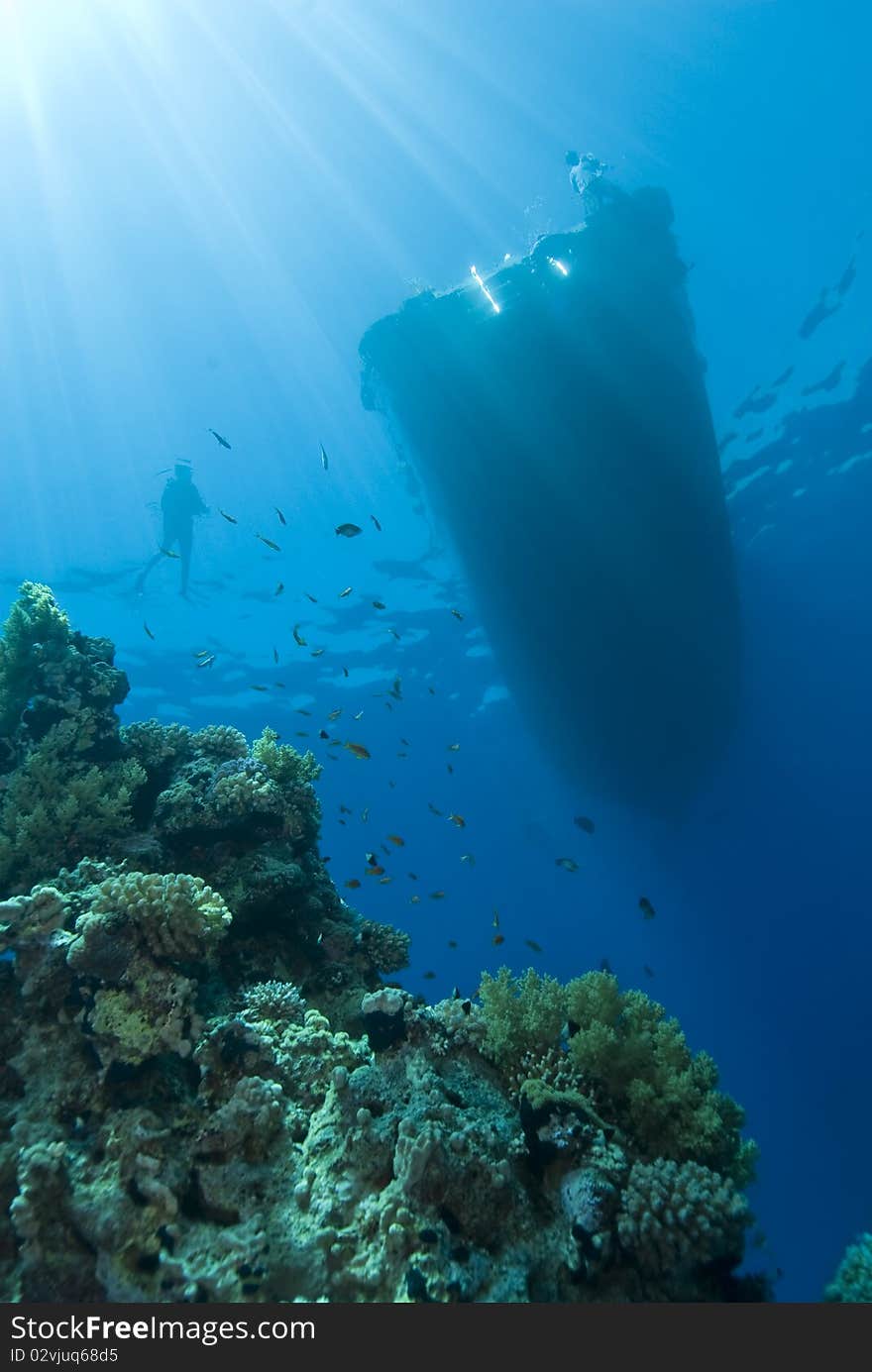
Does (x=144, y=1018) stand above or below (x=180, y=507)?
below

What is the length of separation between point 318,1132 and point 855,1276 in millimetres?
5458

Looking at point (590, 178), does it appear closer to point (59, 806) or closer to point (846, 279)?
point (846, 279)

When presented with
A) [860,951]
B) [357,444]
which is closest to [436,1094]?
[357,444]

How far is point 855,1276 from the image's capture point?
5566 millimetres

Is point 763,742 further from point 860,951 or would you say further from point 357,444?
point 357,444

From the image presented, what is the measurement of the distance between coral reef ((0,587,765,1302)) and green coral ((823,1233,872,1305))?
2.18 m

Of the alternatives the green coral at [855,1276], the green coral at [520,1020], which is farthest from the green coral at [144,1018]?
the green coral at [855,1276]

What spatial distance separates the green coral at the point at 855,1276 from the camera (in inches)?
210

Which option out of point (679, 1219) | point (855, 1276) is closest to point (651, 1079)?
point (679, 1219)

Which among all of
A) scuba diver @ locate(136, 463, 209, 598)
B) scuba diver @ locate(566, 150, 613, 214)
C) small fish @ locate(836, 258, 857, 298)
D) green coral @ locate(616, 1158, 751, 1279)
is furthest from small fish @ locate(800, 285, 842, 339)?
green coral @ locate(616, 1158, 751, 1279)

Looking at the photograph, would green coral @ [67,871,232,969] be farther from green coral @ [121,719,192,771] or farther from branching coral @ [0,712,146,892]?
green coral @ [121,719,192,771]

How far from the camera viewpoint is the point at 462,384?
68.2 feet

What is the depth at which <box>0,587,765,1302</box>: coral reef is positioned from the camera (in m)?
3.40

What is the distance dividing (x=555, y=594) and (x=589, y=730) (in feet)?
23.2
